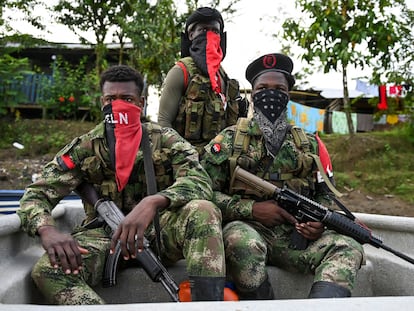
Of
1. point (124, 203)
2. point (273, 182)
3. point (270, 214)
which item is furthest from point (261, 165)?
point (124, 203)

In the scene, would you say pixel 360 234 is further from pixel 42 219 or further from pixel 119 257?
pixel 42 219

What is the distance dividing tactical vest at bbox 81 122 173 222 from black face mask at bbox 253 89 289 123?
60 centimetres

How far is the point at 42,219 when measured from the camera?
2.11 meters

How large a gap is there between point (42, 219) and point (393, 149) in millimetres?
8357

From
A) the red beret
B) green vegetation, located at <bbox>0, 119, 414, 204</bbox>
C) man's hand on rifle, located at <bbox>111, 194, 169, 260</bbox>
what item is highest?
the red beret

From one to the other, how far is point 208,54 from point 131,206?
1151mm

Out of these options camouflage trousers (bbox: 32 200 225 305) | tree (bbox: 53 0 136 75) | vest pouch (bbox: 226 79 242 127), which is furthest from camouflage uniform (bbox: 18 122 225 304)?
tree (bbox: 53 0 136 75)

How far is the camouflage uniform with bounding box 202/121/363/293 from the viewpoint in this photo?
7.14 feet

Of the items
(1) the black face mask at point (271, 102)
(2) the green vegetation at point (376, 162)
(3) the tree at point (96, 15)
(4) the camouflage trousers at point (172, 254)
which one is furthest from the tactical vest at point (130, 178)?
Result: (3) the tree at point (96, 15)

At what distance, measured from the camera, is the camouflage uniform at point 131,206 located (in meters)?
1.98

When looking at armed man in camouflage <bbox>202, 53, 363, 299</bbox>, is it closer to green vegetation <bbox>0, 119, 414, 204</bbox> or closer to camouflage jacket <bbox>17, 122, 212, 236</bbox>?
camouflage jacket <bbox>17, 122, 212, 236</bbox>

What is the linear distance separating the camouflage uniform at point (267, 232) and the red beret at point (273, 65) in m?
0.30

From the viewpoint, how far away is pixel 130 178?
2.41 m

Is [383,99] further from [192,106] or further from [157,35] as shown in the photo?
[192,106]
